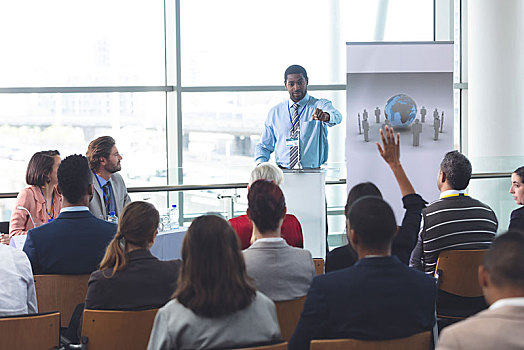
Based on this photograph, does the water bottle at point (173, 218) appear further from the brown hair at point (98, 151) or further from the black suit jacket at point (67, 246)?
the black suit jacket at point (67, 246)

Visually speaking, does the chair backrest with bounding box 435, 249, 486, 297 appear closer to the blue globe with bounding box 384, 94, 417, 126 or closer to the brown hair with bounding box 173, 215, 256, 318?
the brown hair with bounding box 173, 215, 256, 318

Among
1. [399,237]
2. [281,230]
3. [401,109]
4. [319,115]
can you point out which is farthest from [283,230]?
[401,109]

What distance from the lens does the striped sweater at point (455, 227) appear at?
323 cm

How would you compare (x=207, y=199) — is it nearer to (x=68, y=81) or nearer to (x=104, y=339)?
(x=104, y=339)

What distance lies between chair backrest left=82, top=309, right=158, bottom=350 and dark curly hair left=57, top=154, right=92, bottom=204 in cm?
100

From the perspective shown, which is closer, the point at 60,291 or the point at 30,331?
the point at 30,331

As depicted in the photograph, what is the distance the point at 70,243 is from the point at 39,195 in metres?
1.31

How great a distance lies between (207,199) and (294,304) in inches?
109

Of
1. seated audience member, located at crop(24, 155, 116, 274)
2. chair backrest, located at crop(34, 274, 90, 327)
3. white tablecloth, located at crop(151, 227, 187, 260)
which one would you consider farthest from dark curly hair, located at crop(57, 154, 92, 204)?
white tablecloth, located at crop(151, 227, 187, 260)

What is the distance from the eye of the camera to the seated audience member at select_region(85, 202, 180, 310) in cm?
244

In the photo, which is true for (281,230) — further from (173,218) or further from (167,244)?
(173,218)

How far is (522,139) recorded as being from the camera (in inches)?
278

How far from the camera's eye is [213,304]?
1.98 meters

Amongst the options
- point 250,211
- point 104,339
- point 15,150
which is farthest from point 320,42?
point 104,339
